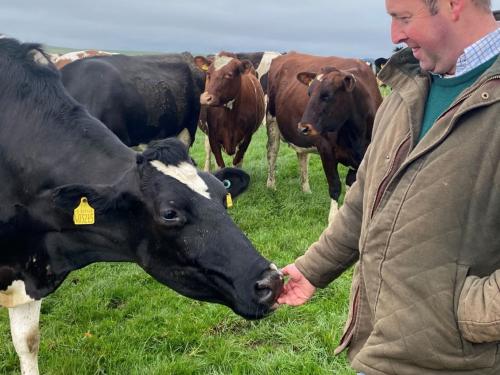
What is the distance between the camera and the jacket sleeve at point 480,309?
172cm

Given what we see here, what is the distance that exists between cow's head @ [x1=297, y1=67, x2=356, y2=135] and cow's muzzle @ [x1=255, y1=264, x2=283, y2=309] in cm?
492

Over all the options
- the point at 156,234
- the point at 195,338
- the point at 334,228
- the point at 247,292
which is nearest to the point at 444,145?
the point at 334,228

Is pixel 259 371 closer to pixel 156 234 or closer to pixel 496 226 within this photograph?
pixel 156 234

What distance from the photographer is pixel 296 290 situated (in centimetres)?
278

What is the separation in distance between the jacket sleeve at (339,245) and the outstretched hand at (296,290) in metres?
0.04

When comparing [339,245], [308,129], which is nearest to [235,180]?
[339,245]

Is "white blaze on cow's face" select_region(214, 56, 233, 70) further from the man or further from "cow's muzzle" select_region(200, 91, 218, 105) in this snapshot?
the man

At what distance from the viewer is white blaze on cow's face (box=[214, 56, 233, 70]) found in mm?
10230

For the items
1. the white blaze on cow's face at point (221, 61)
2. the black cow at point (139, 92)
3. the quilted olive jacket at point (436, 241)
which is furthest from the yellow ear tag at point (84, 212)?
the white blaze on cow's face at point (221, 61)

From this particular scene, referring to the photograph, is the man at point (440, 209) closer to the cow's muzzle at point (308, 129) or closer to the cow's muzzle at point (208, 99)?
the cow's muzzle at point (308, 129)

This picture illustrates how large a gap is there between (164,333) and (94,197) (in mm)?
1882

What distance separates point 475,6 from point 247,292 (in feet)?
5.34

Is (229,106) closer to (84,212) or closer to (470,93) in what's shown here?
(84,212)

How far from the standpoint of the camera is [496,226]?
5.95ft
